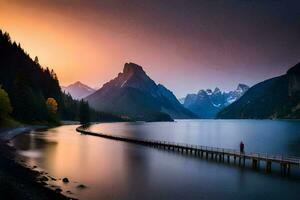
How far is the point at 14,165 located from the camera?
176ft

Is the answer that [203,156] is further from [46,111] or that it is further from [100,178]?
[46,111]

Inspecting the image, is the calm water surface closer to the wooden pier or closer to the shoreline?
the wooden pier

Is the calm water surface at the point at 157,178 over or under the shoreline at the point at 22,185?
under

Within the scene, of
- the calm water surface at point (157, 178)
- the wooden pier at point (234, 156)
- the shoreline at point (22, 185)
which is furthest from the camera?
the wooden pier at point (234, 156)

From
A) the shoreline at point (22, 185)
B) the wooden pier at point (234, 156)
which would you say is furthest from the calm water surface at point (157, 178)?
the shoreline at point (22, 185)

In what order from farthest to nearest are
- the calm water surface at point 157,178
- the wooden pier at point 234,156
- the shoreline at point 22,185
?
the wooden pier at point 234,156 < the calm water surface at point 157,178 < the shoreline at point 22,185

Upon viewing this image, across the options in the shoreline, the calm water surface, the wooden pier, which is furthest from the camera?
the wooden pier

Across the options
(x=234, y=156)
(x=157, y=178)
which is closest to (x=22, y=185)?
(x=157, y=178)

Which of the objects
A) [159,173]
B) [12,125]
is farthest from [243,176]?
[12,125]

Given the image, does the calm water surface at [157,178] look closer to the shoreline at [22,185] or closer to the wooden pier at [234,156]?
the wooden pier at [234,156]

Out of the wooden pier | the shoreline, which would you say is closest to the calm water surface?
the wooden pier

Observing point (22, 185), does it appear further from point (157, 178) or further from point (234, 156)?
point (234, 156)

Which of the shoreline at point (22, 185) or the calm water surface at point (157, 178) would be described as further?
the calm water surface at point (157, 178)

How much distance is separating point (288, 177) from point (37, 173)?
3991 centimetres
